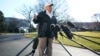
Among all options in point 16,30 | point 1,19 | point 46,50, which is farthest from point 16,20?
point 46,50

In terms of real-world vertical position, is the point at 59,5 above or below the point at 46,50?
above

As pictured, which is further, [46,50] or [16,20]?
[16,20]

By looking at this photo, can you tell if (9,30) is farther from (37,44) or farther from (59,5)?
(37,44)

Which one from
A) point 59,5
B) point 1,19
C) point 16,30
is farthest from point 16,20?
point 59,5

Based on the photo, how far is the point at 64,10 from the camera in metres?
38.3

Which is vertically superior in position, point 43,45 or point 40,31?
point 40,31

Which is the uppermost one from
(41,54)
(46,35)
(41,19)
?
(41,19)

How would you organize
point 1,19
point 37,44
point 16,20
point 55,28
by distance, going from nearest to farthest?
1. point 55,28
2. point 37,44
3. point 1,19
4. point 16,20

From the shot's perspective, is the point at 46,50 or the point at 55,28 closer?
the point at 55,28

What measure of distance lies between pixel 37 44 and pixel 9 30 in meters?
51.0

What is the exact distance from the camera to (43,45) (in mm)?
4445

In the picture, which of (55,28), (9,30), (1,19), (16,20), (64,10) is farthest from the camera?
(16,20)

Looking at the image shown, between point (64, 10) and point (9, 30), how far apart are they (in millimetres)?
20677

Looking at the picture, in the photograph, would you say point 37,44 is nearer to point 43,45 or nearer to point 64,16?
point 43,45
